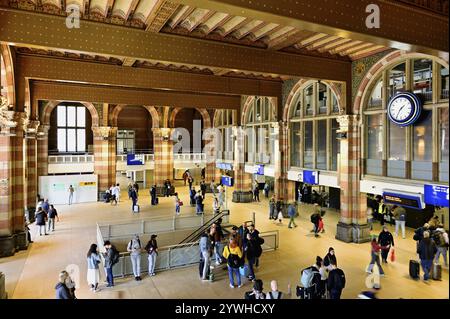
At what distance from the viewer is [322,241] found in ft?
38.2

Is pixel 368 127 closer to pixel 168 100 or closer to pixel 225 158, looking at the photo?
pixel 168 100

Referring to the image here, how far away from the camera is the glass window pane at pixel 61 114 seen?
24.7m

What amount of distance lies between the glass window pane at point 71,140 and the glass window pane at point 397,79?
2258 centimetres

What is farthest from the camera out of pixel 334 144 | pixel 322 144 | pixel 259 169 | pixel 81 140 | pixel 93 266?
pixel 81 140

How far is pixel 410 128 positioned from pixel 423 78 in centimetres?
152

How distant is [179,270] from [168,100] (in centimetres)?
871

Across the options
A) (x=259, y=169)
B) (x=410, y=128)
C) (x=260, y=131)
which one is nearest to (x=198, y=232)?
(x=259, y=169)

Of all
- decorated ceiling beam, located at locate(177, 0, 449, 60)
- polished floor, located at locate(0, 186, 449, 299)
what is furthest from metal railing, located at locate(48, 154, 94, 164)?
decorated ceiling beam, located at locate(177, 0, 449, 60)

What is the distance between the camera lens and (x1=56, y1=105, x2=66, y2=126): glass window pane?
24672mm

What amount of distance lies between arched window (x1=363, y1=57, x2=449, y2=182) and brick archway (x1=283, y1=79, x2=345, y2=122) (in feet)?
2.89

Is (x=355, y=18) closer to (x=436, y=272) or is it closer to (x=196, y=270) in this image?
(x=436, y=272)

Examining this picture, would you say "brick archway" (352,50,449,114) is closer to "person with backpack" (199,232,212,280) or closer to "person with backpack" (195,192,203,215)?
"person with backpack" (199,232,212,280)

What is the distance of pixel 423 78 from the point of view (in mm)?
9602

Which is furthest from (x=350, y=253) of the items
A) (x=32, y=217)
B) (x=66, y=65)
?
(x=32, y=217)
